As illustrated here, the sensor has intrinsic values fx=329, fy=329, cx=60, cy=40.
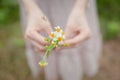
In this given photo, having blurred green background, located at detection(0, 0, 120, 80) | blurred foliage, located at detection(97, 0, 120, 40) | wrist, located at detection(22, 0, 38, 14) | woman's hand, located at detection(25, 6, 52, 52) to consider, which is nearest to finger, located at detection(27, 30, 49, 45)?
woman's hand, located at detection(25, 6, 52, 52)

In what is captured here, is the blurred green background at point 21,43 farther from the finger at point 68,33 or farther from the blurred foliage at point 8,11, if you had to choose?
the finger at point 68,33

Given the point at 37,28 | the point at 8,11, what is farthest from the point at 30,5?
the point at 8,11

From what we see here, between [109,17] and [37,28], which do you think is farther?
[109,17]

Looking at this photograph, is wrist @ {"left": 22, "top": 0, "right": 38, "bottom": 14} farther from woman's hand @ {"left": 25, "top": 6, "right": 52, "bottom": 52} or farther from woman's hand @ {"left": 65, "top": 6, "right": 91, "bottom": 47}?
woman's hand @ {"left": 65, "top": 6, "right": 91, "bottom": 47}

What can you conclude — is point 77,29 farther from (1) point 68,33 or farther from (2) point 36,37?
(2) point 36,37

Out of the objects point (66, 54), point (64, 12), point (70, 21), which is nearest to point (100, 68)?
point (66, 54)

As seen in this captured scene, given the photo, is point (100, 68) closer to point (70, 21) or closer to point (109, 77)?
point (109, 77)

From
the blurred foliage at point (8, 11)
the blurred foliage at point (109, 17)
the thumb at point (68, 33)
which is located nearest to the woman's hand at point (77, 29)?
the thumb at point (68, 33)
